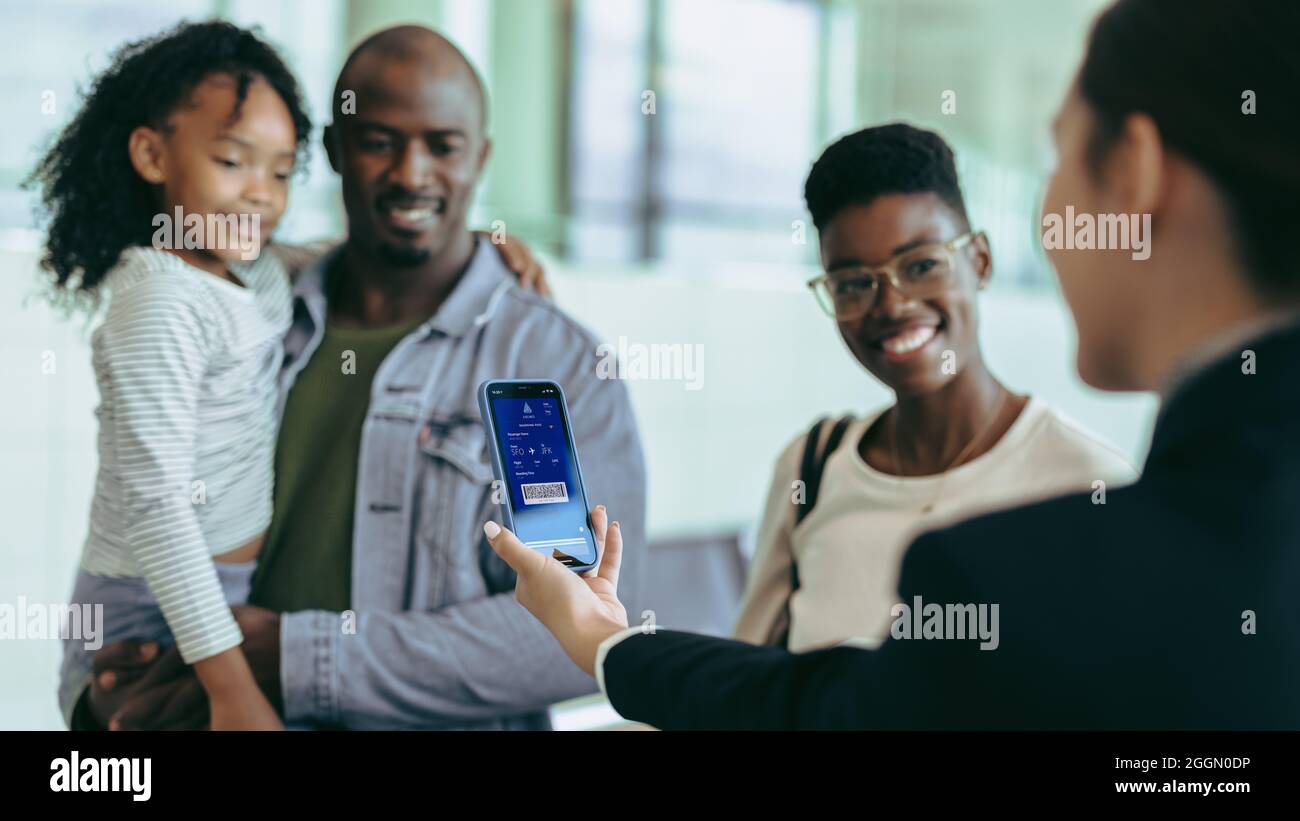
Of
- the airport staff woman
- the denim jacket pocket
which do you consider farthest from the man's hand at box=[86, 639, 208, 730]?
the airport staff woman

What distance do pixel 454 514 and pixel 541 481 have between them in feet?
1.18

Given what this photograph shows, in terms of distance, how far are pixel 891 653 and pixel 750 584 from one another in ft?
2.58

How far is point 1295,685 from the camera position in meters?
0.65

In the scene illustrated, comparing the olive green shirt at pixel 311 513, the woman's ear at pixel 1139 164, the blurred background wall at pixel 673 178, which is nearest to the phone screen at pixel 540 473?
the olive green shirt at pixel 311 513

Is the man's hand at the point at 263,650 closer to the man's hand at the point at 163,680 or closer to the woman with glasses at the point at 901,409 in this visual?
the man's hand at the point at 163,680

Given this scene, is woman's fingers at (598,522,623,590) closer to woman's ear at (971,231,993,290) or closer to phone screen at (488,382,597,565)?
phone screen at (488,382,597,565)

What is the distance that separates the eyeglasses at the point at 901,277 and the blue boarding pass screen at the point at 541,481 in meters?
0.48

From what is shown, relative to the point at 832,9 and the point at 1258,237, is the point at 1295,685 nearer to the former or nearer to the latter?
the point at 1258,237

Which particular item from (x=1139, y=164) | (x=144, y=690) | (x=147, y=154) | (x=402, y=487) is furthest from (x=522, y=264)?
(x=1139, y=164)

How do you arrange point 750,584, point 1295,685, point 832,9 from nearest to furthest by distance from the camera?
point 1295,685 < point 750,584 < point 832,9

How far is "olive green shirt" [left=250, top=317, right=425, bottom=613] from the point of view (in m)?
1.31

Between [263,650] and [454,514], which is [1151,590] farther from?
[263,650]
